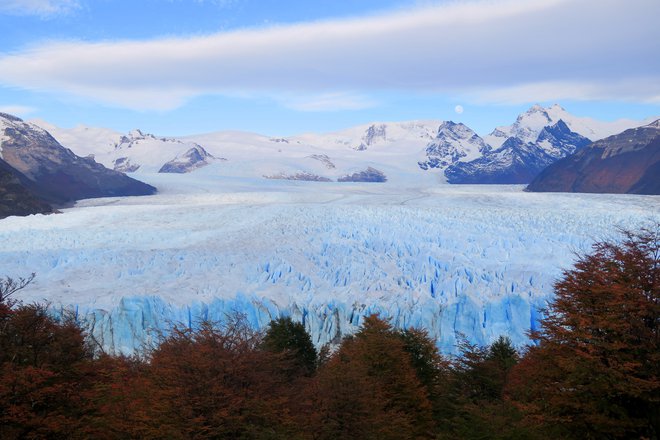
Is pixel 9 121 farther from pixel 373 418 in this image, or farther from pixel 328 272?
pixel 373 418

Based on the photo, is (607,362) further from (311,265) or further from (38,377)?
(311,265)

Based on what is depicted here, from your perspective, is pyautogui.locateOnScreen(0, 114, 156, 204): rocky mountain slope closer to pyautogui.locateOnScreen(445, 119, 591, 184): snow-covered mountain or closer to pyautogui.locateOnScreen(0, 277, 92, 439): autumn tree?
pyautogui.locateOnScreen(0, 277, 92, 439): autumn tree

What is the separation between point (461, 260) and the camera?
103ft

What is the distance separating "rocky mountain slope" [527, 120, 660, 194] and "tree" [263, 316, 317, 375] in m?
72.0

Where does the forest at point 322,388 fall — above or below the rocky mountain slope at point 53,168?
below

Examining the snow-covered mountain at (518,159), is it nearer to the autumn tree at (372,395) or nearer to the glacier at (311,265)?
the glacier at (311,265)

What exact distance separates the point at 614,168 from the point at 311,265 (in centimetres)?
7537

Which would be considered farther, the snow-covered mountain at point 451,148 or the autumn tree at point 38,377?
the snow-covered mountain at point 451,148

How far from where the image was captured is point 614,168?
9456 cm

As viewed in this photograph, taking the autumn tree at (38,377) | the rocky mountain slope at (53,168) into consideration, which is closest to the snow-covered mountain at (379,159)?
the rocky mountain slope at (53,168)

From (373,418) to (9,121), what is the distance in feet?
293

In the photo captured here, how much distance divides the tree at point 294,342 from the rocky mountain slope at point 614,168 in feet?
236

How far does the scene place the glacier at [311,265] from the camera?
90.5 feet

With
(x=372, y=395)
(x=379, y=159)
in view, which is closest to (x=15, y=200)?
(x=372, y=395)
